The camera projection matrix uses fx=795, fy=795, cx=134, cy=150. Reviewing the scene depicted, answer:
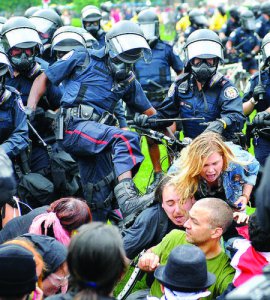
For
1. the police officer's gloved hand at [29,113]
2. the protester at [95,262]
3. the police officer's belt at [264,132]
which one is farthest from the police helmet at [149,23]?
the protester at [95,262]

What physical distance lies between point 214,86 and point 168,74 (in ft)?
13.4

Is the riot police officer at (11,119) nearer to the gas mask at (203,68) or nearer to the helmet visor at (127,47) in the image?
the helmet visor at (127,47)

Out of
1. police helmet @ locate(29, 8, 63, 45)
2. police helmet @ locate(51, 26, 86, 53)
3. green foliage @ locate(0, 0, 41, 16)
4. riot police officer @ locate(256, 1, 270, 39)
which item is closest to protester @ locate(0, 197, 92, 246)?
police helmet @ locate(51, 26, 86, 53)

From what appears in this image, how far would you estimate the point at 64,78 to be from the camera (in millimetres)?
7422

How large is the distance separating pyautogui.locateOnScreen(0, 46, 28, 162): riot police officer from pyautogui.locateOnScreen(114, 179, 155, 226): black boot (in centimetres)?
110

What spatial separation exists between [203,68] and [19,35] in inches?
77.2

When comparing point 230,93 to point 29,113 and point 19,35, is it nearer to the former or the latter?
point 29,113

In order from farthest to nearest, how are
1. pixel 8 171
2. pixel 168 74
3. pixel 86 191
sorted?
pixel 168 74 → pixel 86 191 → pixel 8 171

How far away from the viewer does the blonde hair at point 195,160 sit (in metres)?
5.57

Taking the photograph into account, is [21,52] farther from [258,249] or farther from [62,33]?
[258,249]

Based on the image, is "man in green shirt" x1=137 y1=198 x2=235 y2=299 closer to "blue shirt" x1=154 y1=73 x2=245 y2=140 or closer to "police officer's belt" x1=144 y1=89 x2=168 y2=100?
"blue shirt" x1=154 y1=73 x2=245 y2=140

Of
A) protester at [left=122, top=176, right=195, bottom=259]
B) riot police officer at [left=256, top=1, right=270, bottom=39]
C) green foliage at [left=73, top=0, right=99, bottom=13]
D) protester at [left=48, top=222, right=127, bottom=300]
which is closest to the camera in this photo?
protester at [left=48, top=222, right=127, bottom=300]

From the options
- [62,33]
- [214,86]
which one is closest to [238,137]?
[214,86]

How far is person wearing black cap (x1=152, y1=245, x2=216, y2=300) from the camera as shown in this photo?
4.20 m
